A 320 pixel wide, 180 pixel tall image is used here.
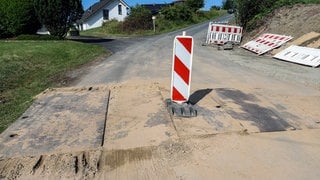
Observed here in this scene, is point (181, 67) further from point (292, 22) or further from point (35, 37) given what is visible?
point (35, 37)

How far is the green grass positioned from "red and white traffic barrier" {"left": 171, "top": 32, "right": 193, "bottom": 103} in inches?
110

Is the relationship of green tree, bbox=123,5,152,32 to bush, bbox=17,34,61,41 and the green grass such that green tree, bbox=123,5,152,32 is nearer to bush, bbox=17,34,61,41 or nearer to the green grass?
bush, bbox=17,34,61,41

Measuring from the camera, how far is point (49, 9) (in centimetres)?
2197

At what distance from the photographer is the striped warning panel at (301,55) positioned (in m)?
11.0

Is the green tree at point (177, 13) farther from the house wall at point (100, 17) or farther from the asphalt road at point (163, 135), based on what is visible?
the asphalt road at point (163, 135)

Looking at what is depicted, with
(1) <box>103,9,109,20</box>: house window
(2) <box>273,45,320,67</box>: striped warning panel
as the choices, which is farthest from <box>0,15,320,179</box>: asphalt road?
(1) <box>103,9,109,20</box>: house window

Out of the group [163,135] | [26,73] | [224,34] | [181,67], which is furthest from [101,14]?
[163,135]

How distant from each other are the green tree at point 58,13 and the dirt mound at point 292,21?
1142 centimetres

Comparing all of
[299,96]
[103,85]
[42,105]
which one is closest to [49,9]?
[103,85]

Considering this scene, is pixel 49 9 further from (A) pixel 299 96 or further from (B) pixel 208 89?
(A) pixel 299 96

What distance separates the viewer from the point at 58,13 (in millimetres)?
22422

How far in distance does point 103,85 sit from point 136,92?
1.32 m

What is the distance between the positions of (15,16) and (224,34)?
13.9 m

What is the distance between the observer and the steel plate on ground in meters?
4.44
